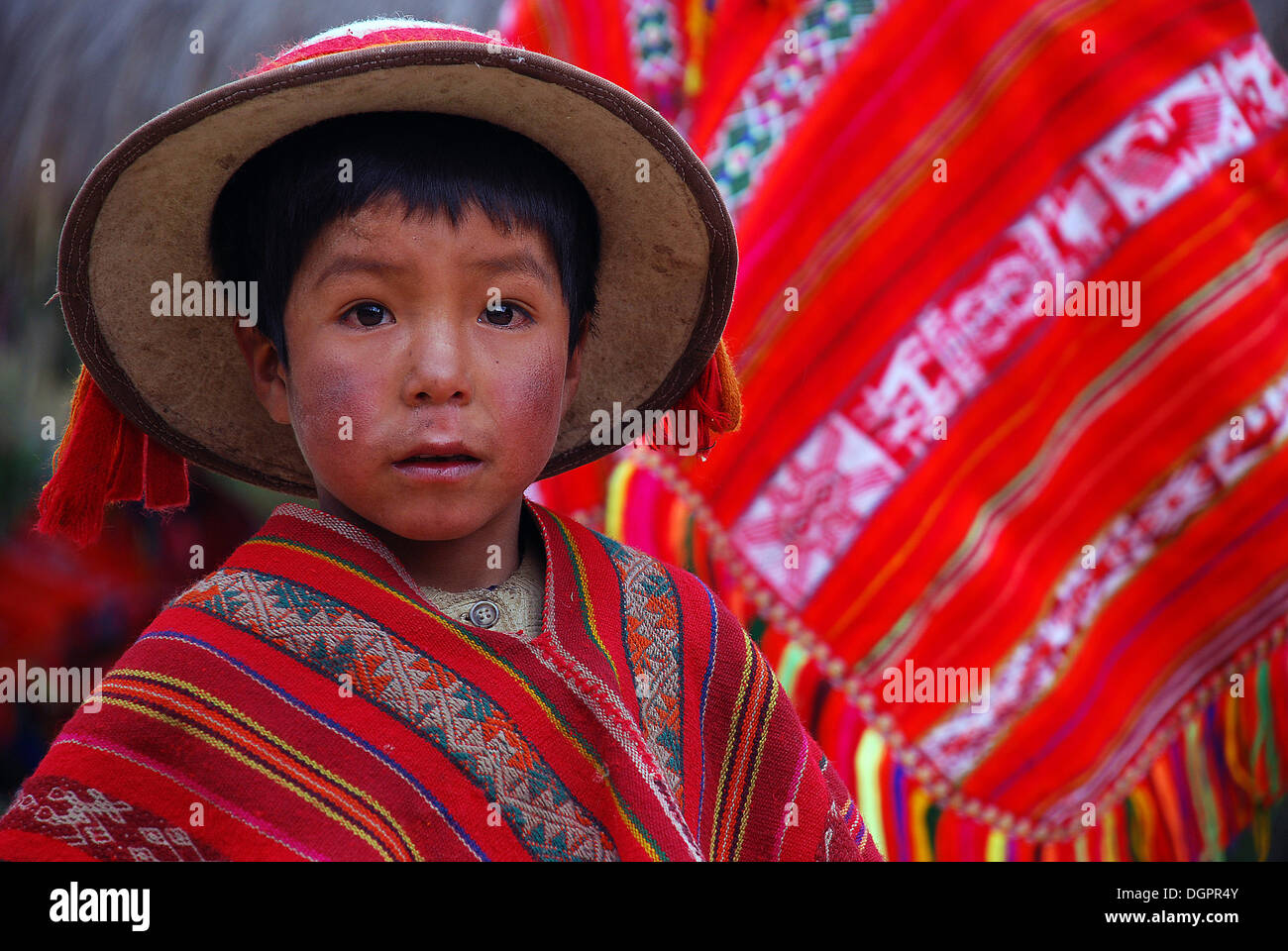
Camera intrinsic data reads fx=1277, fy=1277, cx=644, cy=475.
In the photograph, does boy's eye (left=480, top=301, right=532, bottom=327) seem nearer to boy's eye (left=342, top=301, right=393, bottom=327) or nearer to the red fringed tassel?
boy's eye (left=342, top=301, right=393, bottom=327)

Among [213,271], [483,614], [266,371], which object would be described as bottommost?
[483,614]

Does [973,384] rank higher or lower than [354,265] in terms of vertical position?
higher

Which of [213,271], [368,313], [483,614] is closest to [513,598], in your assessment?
[483,614]

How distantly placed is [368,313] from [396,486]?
0.46 ft

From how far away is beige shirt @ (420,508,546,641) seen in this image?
108 centimetres

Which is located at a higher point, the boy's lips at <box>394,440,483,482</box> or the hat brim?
the hat brim

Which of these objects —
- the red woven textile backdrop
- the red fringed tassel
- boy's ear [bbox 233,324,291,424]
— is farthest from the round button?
the red woven textile backdrop

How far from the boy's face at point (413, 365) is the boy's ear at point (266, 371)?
0.08 m

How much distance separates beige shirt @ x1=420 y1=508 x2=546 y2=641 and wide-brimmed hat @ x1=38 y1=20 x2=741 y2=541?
134 millimetres

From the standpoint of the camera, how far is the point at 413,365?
969 millimetres

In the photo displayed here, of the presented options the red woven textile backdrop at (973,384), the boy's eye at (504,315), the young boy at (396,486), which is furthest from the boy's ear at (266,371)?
the red woven textile backdrop at (973,384)

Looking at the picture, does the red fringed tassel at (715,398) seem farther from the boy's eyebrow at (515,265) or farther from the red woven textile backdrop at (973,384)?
the red woven textile backdrop at (973,384)

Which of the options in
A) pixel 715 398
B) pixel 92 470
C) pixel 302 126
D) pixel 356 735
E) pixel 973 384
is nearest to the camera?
pixel 356 735

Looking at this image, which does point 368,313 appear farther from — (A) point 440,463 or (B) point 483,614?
(B) point 483,614
